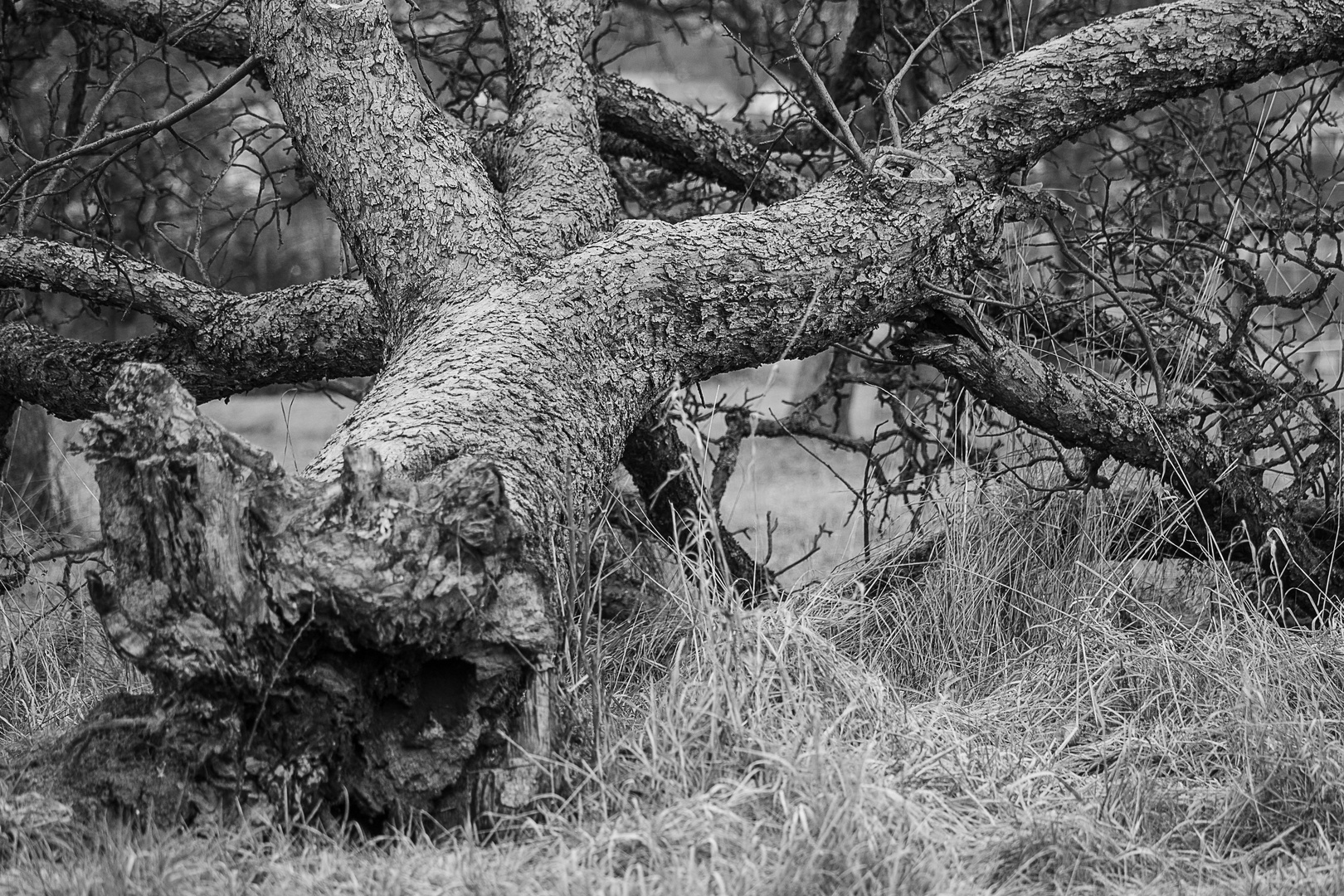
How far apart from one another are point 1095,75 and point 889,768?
193 centimetres

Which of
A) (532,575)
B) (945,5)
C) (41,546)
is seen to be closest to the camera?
(532,575)

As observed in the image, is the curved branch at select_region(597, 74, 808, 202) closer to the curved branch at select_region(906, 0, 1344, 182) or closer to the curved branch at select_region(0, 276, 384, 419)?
the curved branch at select_region(906, 0, 1344, 182)

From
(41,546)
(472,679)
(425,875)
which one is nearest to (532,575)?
(472,679)

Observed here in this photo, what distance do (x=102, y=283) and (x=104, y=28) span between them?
246 cm

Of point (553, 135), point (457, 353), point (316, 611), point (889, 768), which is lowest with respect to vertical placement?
point (889, 768)

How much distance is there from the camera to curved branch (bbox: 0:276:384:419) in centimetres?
315

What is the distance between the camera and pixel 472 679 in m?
1.96

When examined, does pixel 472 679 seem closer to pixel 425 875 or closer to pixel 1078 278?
pixel 425 875

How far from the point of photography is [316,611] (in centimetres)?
184

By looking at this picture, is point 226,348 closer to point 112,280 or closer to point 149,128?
point 112,280

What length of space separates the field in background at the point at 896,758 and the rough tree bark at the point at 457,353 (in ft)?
0.55

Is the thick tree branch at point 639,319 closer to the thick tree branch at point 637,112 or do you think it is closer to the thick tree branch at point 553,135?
the thick tree branch at point 553,135

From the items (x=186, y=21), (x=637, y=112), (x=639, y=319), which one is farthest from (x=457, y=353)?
(x=186, y=21)

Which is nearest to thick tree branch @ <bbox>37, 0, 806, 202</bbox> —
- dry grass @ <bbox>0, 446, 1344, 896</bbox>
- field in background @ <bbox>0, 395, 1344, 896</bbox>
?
field in background @ <bbox>0, 395, 1344, 896</bbox>
